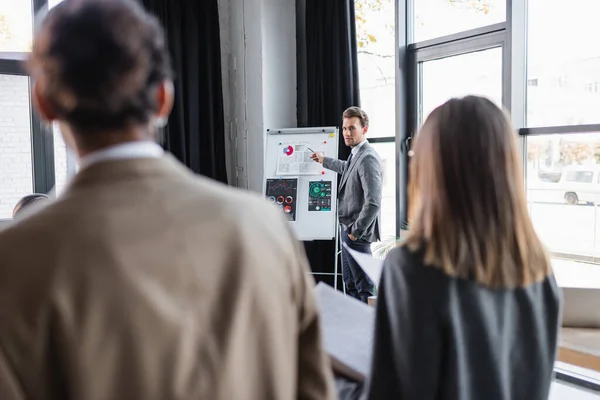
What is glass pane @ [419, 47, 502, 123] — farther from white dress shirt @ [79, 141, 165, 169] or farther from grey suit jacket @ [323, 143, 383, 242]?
white dress shirt @ [79, 141, 165, 169]

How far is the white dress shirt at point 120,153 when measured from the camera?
659mm

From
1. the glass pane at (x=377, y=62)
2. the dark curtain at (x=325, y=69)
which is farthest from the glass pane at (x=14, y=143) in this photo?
the glass pane at (x=377, y=62)

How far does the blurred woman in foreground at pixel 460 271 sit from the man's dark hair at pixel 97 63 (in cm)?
54

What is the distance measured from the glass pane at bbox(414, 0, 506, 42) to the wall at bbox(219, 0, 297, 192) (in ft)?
4.08

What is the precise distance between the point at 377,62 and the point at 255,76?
1.07 meters

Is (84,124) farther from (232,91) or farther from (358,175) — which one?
(232,91)

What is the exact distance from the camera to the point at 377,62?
4551mm

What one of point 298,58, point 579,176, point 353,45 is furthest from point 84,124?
point 298,58

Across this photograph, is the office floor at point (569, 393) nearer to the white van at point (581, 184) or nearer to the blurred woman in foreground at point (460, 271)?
the blurred woman in foreground at point (460, 271)

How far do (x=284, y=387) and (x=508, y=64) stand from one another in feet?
10.8

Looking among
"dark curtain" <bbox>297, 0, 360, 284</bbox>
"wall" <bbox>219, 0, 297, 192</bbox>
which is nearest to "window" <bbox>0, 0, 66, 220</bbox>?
"wall" <bbox>219, 0, 297, 192</bbox>

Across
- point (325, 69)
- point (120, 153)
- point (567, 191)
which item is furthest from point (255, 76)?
point (120, 153)

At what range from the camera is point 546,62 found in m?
3.39

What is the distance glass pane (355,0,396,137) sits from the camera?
443 cm
